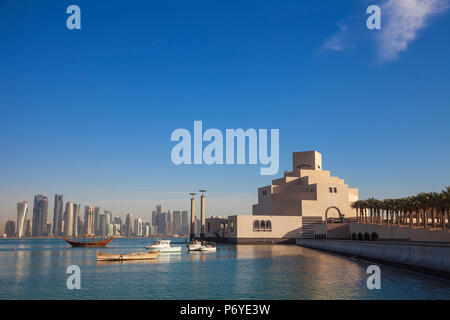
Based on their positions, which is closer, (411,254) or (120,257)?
(411,254)

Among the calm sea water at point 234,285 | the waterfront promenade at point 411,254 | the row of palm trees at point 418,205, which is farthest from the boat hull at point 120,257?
the row of palm trees at point 418,205

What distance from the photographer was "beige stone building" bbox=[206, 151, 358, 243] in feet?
437

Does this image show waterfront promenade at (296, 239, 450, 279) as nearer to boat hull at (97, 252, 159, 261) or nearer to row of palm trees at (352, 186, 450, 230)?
row of palm trees at (352, 186, 450, 230)

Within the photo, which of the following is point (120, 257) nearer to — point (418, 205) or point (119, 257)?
point (119, 257)

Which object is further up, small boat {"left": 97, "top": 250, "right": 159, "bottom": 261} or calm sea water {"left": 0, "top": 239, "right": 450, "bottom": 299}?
calm sea water {"left": 0, "top": 239, "right": 450, "bottom": 299}

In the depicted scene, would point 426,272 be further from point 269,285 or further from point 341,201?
point 341,201

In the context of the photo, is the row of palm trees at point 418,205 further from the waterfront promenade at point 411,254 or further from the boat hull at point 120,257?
the boat hull at point 120,257

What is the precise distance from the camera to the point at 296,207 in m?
138

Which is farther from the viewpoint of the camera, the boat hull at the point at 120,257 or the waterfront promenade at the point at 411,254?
the boat hull at the point at 120,257

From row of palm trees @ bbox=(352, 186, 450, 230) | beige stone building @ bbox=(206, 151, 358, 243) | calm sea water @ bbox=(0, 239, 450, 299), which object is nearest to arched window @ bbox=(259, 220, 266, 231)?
beige stone building @ bbox=(206, 151, 358, 243)

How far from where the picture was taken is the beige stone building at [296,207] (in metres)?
133

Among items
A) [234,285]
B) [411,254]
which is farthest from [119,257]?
[411,254]
